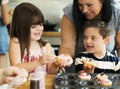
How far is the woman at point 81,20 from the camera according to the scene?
1830 mm

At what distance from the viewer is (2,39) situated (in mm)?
2766

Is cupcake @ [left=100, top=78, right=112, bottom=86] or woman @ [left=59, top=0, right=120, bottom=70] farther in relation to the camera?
woman @ [left=59, top=0, right=120, bottom=70]

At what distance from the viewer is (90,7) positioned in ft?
5.92

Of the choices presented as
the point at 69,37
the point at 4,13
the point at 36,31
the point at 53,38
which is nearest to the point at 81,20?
the point at 69,37

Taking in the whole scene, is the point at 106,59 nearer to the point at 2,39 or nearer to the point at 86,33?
the point at 86,33

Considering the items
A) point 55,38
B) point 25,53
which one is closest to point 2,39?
point 55,38

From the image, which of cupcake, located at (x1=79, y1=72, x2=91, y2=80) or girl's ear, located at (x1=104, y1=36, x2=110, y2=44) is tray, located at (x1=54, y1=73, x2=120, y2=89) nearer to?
cupcake, located at (x1=79, y1=72, x2=91, y2=80)

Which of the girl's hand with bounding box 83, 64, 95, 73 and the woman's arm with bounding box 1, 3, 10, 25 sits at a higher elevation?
the woman's arm with bounding box 1, 3, 10, 25

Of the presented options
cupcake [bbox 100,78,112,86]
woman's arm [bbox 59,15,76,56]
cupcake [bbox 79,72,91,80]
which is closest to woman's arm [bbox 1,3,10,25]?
woman's arm [bbox 59,15,76,56]

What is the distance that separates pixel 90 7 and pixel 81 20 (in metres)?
0.14

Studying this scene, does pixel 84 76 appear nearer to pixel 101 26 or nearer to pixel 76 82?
pixel 76 82

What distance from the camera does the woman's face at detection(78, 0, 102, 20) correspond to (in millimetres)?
1791

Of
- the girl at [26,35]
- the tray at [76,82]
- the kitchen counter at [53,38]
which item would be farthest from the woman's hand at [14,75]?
the kitchen counter at [53,38]

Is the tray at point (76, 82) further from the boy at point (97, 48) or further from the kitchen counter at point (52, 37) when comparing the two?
the kitchen counter at point (52, 37)
